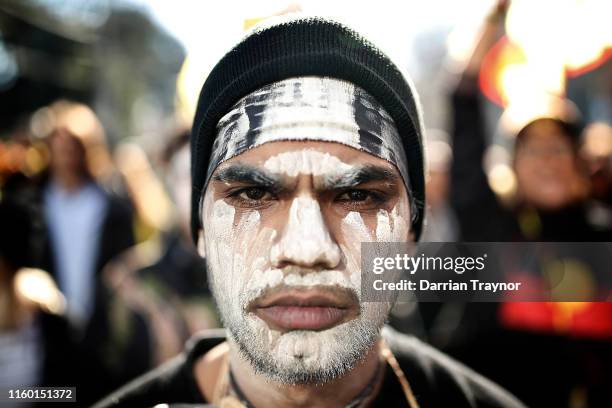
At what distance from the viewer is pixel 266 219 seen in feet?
3.67

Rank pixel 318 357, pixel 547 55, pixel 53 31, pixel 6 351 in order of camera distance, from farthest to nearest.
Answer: pixel 53 31
pixel 547 55
pixel 6 351
pixel 318 357

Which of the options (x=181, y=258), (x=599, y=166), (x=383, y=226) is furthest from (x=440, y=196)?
(x=383, y=226)

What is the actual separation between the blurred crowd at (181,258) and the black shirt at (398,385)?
207mm

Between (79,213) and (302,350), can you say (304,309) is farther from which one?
(79,213)

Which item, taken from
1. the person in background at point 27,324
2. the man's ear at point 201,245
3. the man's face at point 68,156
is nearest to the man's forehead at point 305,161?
the man's ear at point 201,245

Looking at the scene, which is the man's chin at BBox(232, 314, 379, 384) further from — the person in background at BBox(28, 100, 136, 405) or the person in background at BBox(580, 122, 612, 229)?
the person in background at BBox(580, 122, 612, 229)

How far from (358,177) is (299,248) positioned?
0.64 feet

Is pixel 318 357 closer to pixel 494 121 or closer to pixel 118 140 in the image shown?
pixel 494 121

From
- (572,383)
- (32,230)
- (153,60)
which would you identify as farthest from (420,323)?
(153,60)

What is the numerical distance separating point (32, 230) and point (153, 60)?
18.6 feet

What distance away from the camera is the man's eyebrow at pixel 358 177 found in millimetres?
1102

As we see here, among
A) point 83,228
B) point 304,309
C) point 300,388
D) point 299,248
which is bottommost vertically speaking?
point 300,388

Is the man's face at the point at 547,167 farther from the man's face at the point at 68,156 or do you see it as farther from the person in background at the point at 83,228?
the man's face at the point at 68,156

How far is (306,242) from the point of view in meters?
1.04
